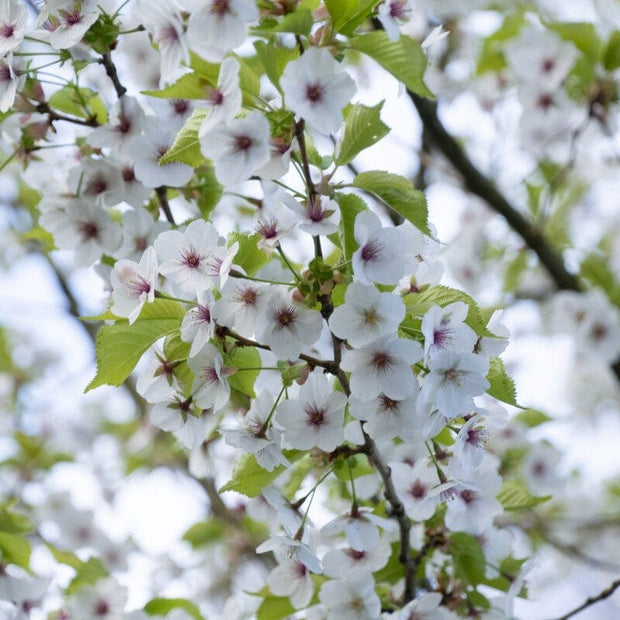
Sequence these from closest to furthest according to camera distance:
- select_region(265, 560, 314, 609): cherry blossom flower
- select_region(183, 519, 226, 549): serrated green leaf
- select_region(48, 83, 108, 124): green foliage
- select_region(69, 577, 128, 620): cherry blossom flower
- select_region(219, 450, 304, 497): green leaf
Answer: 1. select_region(219, 450, 304, 497): green leaf
2. select_region(265, 560, 314, 609): cherry blossom flower
3. select_region(48, 83, 108, 124): green foliage
4. select_region(69, 577, 128, 620): cherry blossom flower
5. select_region(183, 519, 226, 549): serrated green leaf

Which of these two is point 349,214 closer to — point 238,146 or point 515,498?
point 238,146

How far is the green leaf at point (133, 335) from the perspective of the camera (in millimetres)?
1234

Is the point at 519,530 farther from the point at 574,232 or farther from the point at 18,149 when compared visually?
the point at 18,149

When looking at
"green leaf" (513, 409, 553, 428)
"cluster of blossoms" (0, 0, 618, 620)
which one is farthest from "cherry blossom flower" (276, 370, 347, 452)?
"green leaf" (513, 409, 553, 428)

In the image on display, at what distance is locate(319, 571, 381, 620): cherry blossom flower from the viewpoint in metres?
1.41

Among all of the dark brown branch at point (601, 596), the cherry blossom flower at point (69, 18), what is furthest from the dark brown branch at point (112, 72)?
the dark brown branch at point (601, 596)

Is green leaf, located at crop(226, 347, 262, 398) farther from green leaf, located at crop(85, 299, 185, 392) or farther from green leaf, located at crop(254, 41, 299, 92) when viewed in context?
green leaf, located at crop(254, 41, 299, 92)

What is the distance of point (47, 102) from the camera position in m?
1.58

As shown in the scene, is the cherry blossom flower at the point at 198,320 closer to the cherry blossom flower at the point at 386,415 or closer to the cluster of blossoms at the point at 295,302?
the cluster of blossoms at the point at 295,302

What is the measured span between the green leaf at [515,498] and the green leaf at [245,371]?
0.59 meters

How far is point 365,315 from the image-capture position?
1.11 metres

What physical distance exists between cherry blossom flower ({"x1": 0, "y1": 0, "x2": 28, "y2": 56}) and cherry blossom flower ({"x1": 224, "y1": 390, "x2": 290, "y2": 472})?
0.71 metres

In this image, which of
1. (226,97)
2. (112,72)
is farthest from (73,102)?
(226,97)

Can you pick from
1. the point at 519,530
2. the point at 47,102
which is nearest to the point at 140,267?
the point at 47,102
